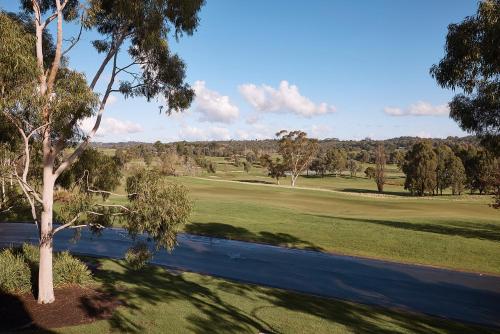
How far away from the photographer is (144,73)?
17906 millimetres

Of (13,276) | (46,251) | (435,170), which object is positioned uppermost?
(435,170)

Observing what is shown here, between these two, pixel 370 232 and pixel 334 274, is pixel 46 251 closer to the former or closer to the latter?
pixel 334 274

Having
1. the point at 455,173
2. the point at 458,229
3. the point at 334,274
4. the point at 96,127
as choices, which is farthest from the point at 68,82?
the point at 455,173

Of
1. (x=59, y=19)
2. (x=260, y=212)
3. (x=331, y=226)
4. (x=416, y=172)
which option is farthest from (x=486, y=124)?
(x=416, y=172)

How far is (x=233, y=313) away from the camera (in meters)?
14.3

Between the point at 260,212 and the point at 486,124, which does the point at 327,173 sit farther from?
the point at 486,124

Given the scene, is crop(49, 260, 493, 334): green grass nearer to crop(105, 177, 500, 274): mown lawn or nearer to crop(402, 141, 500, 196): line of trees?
crop(105, 177, 500, 274): mown lawn

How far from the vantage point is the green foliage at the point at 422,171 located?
82.7 metres

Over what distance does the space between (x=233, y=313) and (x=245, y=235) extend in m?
17.2

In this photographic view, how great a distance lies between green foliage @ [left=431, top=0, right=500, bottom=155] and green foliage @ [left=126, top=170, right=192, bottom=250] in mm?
11509

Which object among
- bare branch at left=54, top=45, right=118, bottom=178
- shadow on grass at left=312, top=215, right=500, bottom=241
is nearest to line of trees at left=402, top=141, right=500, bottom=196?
shadow on grass at left=312, top=215, right=500, bottom=241

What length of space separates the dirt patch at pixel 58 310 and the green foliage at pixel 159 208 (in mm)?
2668

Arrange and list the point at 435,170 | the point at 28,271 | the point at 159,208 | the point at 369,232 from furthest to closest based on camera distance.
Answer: the point at 435,170 → the point at 369,232 → the point at 28,271 → the point at 159,208

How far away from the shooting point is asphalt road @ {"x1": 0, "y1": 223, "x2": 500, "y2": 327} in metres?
17.2
